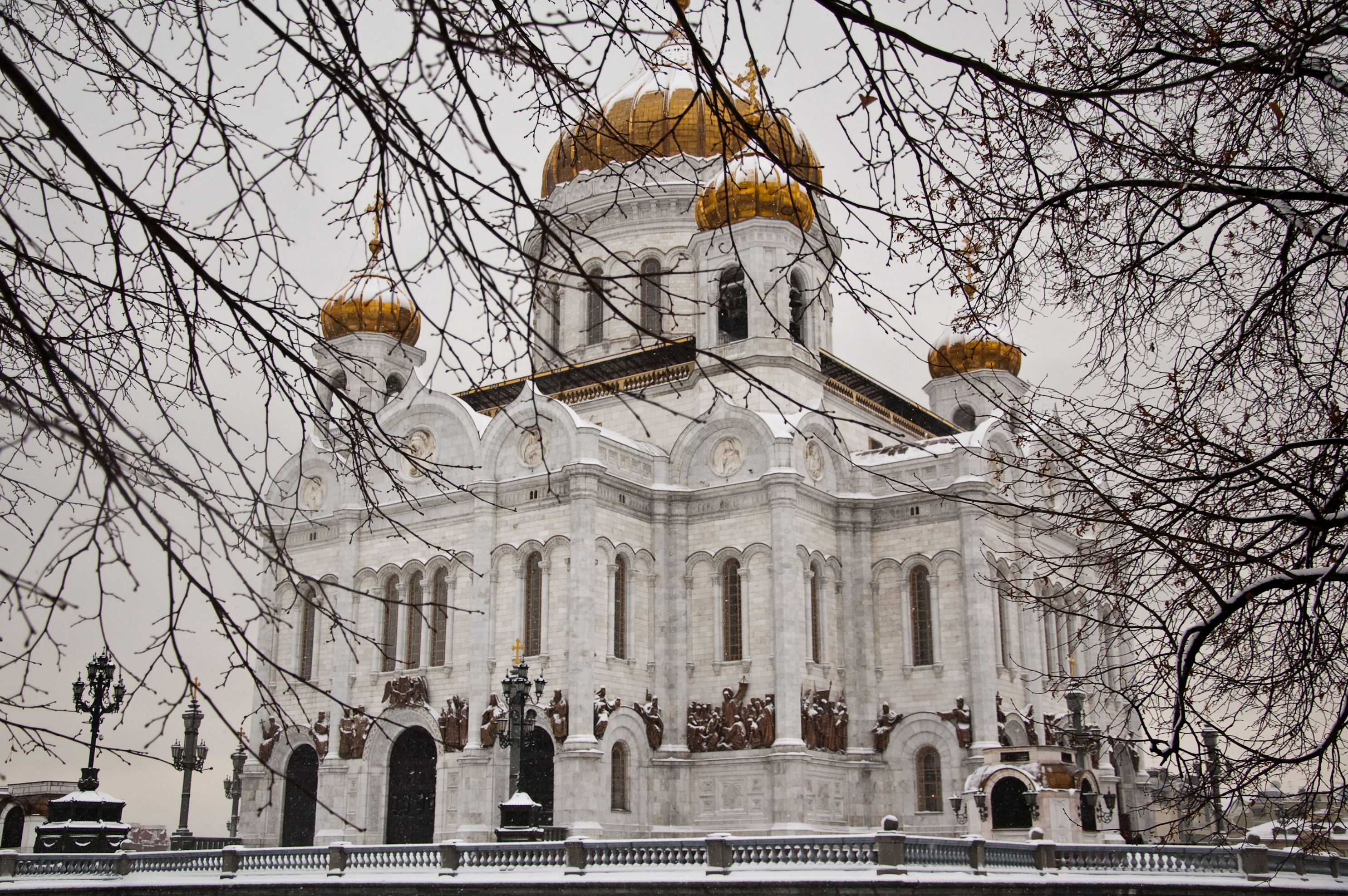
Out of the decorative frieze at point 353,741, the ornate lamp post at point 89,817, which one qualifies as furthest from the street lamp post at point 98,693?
the decorative frieze at point 353,741

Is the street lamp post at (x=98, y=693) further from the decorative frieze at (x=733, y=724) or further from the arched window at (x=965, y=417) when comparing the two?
the arched window at (x=965, y=417)

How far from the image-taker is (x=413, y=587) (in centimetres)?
3000

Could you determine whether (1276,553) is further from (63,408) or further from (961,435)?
(961,435)

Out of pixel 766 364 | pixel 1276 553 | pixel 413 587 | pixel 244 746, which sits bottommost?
pixel 244 746

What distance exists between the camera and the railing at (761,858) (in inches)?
701

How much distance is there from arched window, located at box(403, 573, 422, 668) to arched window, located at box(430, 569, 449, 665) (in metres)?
0.37

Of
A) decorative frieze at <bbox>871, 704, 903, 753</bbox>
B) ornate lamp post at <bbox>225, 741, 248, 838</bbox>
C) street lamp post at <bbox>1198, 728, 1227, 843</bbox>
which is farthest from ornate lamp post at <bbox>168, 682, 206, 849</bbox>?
street lamp post at <bbox>1198, 728, 1227, 843</bbox>

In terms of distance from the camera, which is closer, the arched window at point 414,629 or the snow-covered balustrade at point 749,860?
the snow-covered balustrade at point 749,860

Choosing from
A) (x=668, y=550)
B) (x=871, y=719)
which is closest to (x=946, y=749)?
(x=871, y=719)

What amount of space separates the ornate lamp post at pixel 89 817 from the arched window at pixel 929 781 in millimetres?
15529

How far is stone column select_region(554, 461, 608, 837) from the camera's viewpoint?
993 inches

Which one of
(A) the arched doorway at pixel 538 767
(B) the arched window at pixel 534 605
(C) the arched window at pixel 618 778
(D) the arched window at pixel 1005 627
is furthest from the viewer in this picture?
(D) the arched window at pixel 1005 627

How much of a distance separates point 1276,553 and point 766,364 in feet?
73.4

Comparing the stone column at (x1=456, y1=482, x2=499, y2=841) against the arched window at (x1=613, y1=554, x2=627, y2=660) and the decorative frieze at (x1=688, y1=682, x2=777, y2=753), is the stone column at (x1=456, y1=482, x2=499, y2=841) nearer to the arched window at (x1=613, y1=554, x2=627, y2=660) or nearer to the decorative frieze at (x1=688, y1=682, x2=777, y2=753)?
the arched window at (x1=613, y1=554, x2=627, y2=660)
